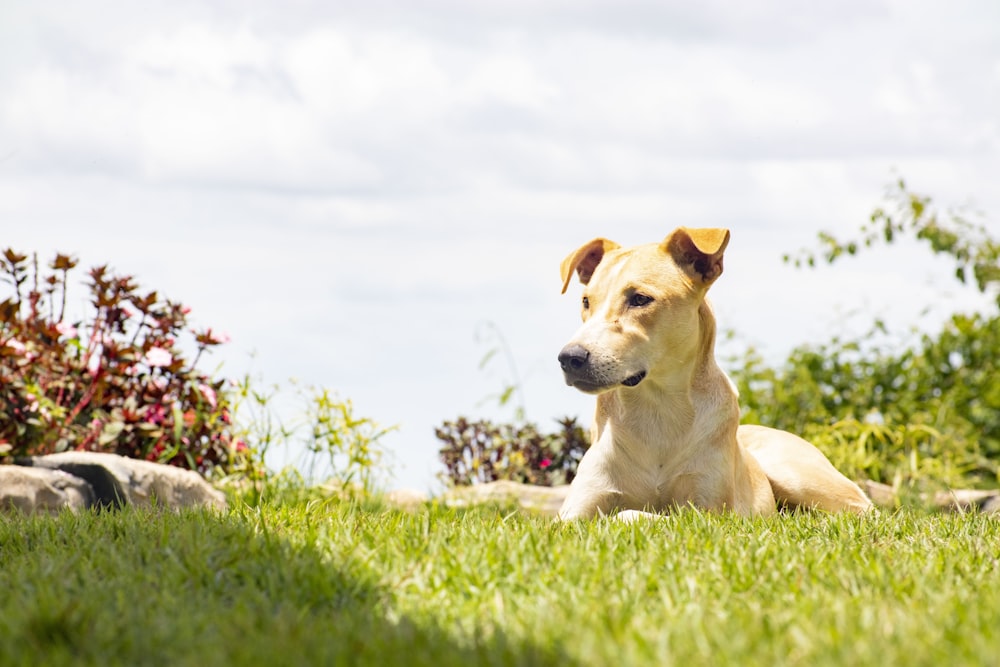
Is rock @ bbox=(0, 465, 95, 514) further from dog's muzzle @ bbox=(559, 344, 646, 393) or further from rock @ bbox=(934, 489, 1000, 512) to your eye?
rock @ bbox=(934, 489, 1000, 512)

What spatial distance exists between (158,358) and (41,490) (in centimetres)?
152

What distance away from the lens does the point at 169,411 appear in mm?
8344

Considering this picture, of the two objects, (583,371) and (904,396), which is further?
(904,396)

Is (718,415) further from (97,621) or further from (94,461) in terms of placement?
(94,461)

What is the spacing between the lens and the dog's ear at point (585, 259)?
18.2 ft

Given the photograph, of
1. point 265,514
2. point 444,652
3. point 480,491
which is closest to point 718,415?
point 265,514

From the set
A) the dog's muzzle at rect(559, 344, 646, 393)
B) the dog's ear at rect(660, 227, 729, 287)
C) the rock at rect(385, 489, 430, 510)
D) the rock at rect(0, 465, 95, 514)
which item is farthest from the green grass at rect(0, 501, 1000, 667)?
the rock at rect(385, 489, 430, 510)

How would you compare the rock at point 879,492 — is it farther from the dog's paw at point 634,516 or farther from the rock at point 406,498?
the dog's paw at point 634,516

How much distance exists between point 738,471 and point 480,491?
139 inches

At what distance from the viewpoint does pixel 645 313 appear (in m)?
5.01

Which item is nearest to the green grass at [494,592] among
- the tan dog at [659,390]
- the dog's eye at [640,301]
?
the tan dog at [659,390]

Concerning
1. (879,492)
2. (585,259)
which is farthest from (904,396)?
(585,259)

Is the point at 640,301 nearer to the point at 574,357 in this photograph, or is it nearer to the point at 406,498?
the point at 574,357

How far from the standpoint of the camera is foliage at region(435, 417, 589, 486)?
932 centimetres
